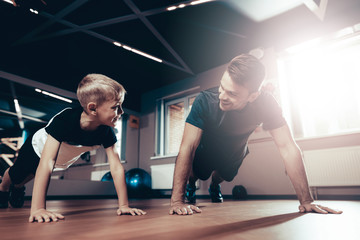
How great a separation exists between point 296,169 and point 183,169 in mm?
625

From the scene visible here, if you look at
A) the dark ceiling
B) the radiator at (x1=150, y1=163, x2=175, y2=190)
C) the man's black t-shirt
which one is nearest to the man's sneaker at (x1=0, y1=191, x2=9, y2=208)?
the man's black t-shirt

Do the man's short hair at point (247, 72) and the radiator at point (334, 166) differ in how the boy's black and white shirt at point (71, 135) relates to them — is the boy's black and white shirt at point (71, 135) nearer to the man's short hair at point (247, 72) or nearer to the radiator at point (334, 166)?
the man's short hair at point (247, 72)

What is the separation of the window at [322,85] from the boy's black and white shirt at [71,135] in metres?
2.88

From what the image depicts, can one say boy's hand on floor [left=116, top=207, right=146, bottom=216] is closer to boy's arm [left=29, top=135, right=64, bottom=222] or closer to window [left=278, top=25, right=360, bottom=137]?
boy's arm [left=29, top=135, right=64, bottom=222]

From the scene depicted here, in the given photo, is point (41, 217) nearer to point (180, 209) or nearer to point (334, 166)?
point (180, 209)

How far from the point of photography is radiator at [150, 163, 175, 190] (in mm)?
4582

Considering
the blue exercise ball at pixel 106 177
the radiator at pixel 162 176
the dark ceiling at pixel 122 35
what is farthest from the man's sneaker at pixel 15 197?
the radiator at pixel 162 176

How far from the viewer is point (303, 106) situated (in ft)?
11.6

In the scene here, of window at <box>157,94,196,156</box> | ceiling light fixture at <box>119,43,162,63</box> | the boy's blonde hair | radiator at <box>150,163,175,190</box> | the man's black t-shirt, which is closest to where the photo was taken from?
the boy's blonde hair

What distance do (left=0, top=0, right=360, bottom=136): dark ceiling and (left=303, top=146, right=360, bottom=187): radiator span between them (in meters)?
1.67

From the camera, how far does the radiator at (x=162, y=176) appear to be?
458 centimetres

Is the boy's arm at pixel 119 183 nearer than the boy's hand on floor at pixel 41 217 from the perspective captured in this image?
No

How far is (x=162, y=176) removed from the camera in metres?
4.71

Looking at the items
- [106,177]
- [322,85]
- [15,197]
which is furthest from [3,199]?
[322,85]
